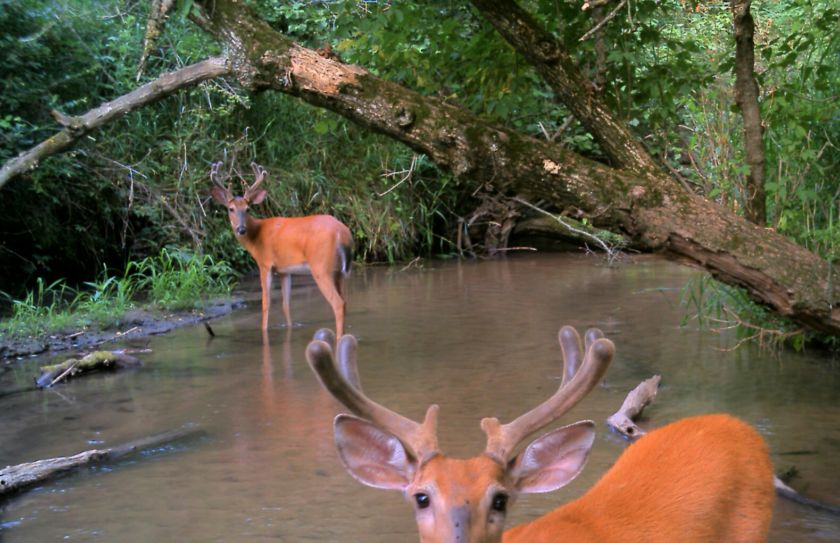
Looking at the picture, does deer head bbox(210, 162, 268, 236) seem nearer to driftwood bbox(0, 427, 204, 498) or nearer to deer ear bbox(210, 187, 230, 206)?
deer ear bbox(210, 187, 230, 206)

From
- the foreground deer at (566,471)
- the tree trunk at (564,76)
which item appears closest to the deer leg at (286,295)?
the tree trunk at (564,76)

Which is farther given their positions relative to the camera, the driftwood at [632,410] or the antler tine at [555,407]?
the driftwood at [632,410]

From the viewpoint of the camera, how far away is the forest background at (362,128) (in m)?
6.17

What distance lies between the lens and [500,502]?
266 centimetres

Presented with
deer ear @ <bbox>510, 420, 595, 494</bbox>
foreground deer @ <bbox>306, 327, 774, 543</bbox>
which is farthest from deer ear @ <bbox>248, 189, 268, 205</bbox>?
deer ear @ <bbox>510, 420, 595, 494</bbox>

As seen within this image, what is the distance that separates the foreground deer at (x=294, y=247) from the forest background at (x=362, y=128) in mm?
796

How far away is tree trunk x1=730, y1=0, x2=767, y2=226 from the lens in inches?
222

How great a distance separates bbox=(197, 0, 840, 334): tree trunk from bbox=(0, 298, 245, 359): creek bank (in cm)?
445

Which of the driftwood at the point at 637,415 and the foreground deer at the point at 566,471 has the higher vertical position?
the foreground deer at the point at 566,471

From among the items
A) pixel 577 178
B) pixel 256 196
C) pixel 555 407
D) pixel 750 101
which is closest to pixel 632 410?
pixel 577 178

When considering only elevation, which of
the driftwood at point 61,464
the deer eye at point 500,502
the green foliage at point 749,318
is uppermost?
the deer eye at point 500,502

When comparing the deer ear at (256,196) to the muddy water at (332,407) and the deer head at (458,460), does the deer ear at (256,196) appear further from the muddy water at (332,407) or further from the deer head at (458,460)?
the deer head at (458,460)

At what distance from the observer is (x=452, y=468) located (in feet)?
8.79

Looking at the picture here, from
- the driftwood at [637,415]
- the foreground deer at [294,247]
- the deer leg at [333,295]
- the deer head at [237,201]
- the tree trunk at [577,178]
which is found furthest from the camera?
the deer head at [237,201]
